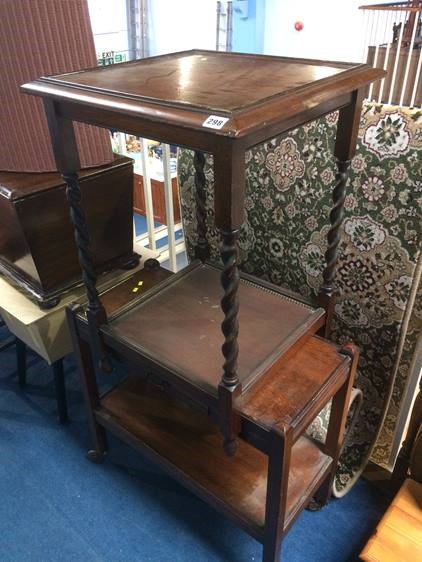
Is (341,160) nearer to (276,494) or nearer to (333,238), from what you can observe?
(333,238)

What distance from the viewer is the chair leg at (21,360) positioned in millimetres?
1626

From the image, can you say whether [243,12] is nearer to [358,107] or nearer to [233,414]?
[358,107]

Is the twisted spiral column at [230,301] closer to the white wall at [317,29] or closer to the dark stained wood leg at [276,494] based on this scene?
the dark stained wood leg at [276,494]

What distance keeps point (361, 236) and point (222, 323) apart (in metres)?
0.49

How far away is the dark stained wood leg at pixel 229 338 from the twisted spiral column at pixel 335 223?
0.34 meters

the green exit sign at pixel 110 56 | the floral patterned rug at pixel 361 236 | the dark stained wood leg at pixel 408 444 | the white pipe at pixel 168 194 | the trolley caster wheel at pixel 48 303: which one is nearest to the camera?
the floral patterned rug at pixel 361 236

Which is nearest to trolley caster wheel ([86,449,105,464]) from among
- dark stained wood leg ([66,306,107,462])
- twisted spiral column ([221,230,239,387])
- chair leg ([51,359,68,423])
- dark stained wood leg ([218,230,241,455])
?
dark stained wood leg ([66,306,107,462])

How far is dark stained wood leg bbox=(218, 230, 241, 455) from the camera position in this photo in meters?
0.72

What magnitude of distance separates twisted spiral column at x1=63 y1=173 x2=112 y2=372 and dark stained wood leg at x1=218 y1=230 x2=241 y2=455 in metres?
0.36

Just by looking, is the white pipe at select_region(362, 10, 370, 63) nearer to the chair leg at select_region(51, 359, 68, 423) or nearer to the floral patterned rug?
the floral patterned rug

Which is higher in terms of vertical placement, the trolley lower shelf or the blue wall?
the blue wall

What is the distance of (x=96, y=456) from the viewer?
1.46m

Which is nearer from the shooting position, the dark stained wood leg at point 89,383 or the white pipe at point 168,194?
the dark stained wood leg at point 89,383

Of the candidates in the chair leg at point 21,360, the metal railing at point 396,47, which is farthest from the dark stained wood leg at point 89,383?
the metal railing at point 396,47
